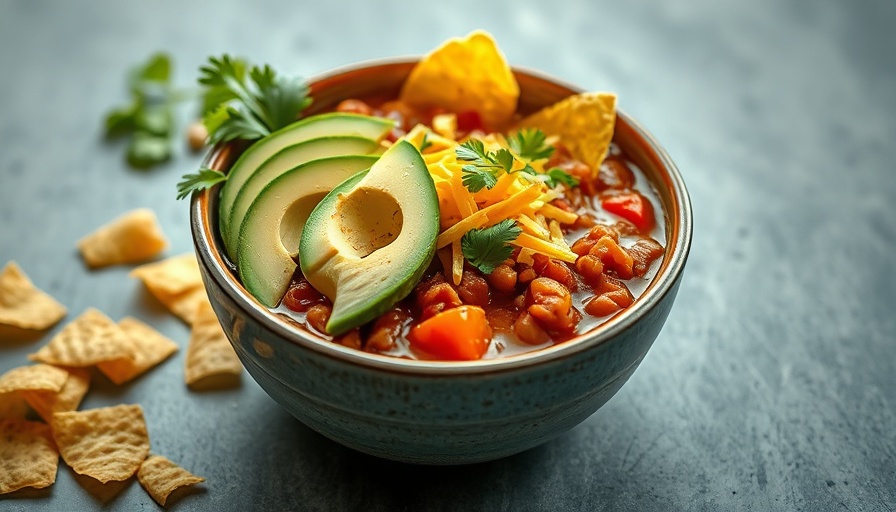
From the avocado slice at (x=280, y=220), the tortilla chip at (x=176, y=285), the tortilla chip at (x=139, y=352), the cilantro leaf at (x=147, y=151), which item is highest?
the avocado slice at (x=280, y=220)

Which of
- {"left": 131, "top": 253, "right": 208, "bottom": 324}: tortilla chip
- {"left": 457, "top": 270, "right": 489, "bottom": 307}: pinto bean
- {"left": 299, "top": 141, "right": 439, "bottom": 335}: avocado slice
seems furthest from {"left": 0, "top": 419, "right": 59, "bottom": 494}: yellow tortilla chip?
{"left": 457, "top": 270, "right": 489, "bottom": 307}: pinto bean

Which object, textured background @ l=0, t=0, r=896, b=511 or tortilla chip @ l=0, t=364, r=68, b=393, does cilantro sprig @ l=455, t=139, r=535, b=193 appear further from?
tortilla chip @ l=0, t=364, r=68, b=393

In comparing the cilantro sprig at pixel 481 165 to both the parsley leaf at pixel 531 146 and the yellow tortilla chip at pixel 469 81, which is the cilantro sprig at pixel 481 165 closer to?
the parsley leaf at pixel 531 146

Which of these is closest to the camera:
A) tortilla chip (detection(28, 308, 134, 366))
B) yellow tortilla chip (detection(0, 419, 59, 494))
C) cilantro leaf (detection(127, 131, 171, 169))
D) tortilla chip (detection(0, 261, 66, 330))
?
yellow tortilla chip (detection(0, 419, 59, 494))

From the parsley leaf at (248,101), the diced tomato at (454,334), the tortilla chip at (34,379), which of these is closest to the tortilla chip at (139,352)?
the tortilla chip at (34,379)

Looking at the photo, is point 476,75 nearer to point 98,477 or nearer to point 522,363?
point 522,363

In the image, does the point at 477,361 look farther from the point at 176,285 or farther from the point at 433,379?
the point at 176,285

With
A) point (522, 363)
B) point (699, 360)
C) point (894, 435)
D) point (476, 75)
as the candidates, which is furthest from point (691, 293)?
point (522, 363)

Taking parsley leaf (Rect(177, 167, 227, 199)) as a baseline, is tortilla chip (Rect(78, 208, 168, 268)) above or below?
below
